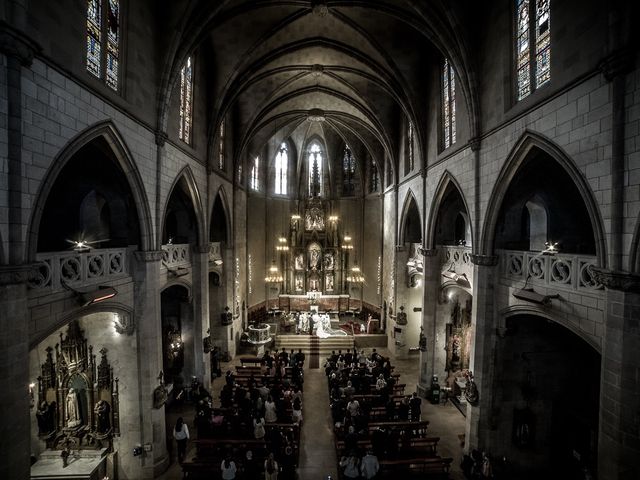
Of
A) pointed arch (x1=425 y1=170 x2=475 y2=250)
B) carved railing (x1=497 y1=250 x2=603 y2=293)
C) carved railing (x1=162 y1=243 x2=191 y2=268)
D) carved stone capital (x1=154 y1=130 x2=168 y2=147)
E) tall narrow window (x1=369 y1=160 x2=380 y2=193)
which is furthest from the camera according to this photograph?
tall narrow window (x1=369 y1=160 x2=380 y2=193)

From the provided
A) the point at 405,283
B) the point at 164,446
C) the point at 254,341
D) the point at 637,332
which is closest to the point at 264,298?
the point at 254,341

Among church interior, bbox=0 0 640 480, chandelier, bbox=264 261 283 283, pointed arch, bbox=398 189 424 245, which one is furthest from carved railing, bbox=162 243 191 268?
chandelier, bbox=264 261 283 283

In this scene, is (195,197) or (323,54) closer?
(195,197)

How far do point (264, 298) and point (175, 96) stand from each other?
810 inches

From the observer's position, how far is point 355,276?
31.1 metres

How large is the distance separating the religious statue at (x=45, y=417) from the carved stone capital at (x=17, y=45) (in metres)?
10.1

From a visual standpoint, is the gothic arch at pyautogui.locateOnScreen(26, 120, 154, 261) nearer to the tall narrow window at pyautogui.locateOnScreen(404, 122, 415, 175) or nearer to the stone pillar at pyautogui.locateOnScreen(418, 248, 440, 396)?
the stone pillar at pyautogui.locateOnScreen(418, 248, 440, 396)

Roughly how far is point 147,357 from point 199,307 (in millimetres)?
4979

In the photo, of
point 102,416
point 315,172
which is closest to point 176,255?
point 102,416

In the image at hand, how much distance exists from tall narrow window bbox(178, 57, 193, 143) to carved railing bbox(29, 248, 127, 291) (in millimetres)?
6077

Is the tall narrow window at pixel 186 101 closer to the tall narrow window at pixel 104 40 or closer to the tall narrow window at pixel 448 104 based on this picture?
the tall narrow window at pixel 104 40

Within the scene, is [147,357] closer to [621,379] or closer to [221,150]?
[621,379]

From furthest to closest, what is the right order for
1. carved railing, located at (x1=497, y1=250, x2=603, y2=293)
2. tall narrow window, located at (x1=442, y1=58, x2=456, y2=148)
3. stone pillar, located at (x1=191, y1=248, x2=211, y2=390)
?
stone pillar, located at (x1=191, y1=248, x2=211, y2=390)
tall narrow window, located at (x1=442, y1=58, x2=456, y2=148)
carved railing, located at (x1=497, y1=250, x2=603, y2=293)

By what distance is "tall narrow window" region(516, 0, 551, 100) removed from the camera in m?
9.05
